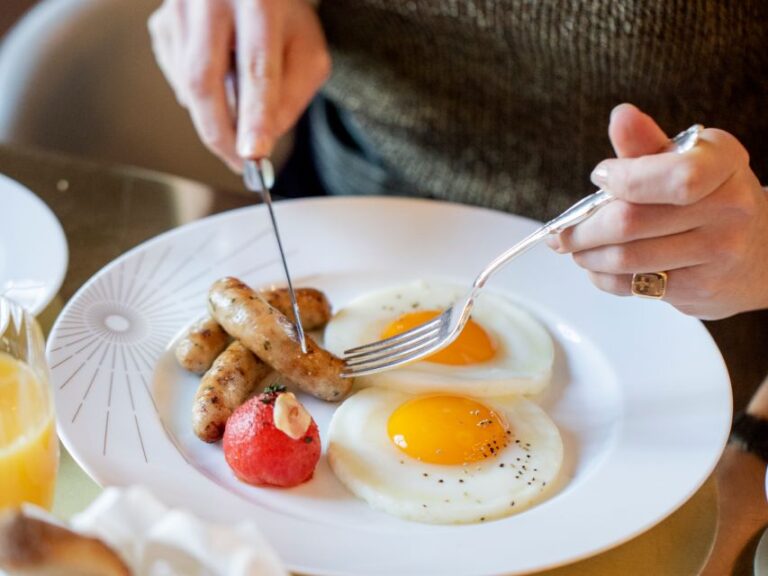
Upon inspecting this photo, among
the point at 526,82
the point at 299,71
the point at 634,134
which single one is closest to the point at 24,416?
the point at 634,134

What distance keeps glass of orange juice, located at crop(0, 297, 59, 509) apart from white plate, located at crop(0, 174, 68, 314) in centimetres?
43

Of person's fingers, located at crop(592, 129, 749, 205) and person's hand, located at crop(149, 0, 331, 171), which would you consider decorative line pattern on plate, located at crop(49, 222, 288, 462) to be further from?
person's fingers, located at crop(592, 129, 749, 205)

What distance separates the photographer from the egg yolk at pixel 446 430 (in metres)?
1.27

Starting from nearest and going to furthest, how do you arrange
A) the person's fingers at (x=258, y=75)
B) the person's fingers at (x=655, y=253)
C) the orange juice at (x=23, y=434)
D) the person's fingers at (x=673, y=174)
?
the orange juice at (x=23, y=434) < the person's fingers at (x=673, y=174) < the person's fingers at (x=655, y=253) < the person's fingers at (x=258, y=75)

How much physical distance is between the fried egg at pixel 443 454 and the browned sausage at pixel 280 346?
1.8 inches

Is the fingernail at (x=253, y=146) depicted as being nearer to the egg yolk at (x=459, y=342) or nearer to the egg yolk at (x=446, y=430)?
the egg yolk at (x=459, y=342)

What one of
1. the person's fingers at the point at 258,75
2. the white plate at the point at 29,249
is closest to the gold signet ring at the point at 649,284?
the person's fingers at the point at 258,75

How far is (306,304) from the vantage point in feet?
4.95

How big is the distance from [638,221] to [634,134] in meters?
0.11

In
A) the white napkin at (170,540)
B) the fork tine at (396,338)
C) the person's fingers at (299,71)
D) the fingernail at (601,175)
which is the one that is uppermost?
the fingernail at (601,175)

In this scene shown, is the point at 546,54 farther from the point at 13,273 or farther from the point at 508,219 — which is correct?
the point at 13,273

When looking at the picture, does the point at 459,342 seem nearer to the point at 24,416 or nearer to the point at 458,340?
the point at 458,340

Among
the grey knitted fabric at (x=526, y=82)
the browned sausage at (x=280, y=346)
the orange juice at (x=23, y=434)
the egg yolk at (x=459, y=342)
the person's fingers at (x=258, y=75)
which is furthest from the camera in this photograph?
the grey knitted fabric at (x=526, y=82)

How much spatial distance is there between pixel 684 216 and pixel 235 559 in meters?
0.72
